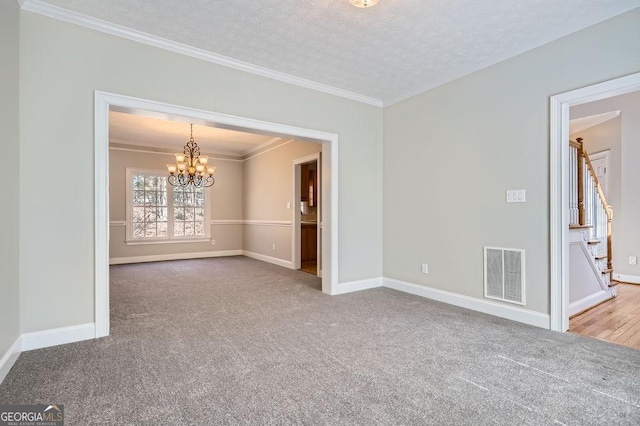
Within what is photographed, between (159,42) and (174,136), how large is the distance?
385 cm

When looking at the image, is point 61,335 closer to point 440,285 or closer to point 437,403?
point 437,403

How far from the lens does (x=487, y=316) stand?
3266 mm

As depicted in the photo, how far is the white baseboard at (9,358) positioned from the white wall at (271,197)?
14.0 ft

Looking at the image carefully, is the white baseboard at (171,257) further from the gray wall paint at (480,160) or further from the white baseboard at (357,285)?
the gray wall paint at (480,160)

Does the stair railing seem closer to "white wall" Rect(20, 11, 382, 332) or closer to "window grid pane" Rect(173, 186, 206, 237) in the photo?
"white wall" Rect(20, 11, 382, 332)

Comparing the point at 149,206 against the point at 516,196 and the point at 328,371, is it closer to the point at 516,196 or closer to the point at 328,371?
the point at 328,371

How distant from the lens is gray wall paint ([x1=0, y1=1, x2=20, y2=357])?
2.05 meters

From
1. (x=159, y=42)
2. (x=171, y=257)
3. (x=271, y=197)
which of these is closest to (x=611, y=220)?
(x=271, y=197)

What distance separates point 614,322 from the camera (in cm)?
310

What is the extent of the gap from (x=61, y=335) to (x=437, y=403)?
2912 mm

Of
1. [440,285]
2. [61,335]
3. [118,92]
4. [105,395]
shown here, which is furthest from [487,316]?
[118,92]

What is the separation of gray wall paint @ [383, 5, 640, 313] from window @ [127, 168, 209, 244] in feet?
17.2

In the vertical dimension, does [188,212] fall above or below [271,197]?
below

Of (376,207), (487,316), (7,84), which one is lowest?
(487,316)
